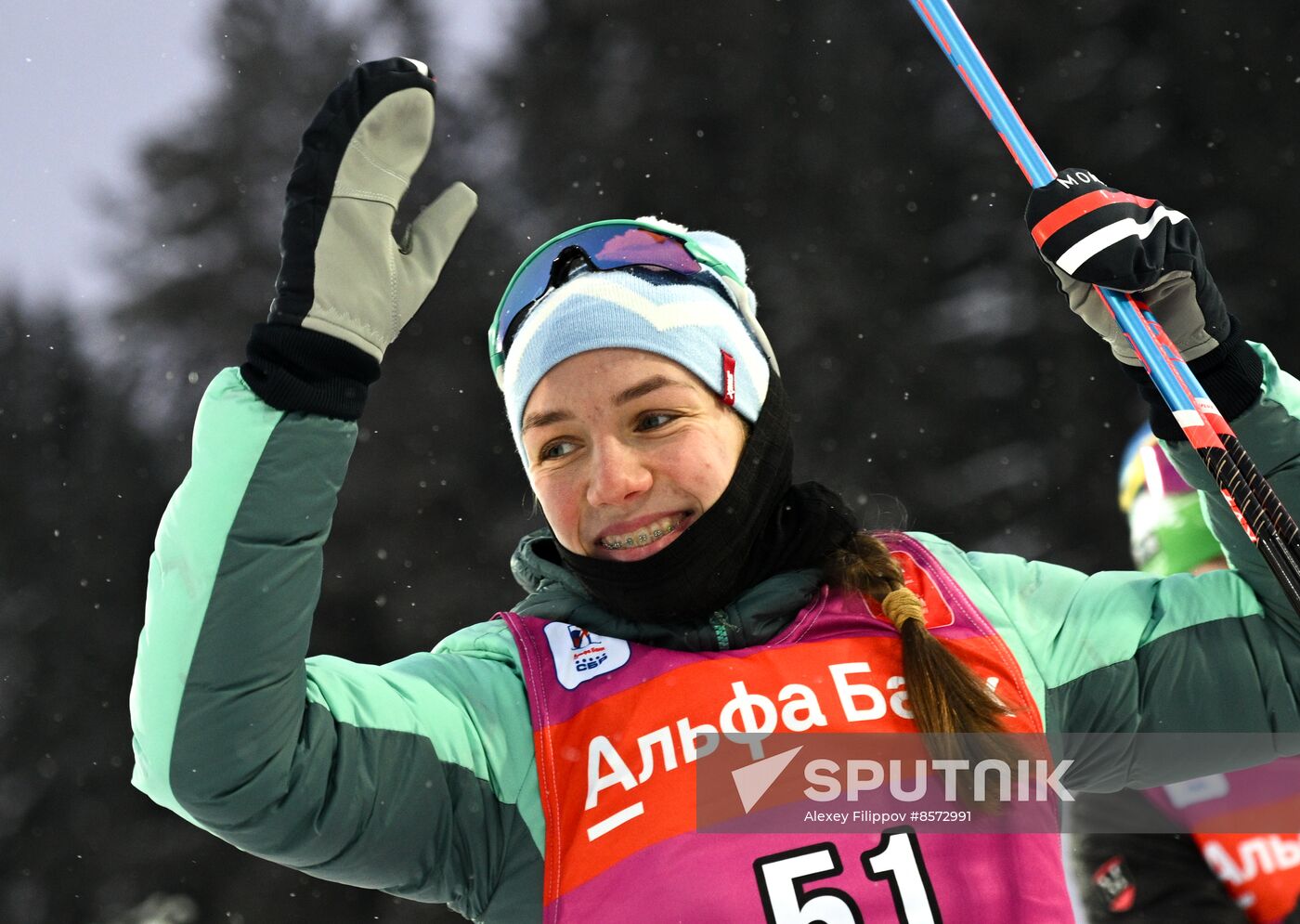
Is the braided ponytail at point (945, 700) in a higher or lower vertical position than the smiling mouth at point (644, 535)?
lower

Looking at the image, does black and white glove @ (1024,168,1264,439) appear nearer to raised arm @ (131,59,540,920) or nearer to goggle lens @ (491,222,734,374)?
goggle lens @ (491,222,734,374)

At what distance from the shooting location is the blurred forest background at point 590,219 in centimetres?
638

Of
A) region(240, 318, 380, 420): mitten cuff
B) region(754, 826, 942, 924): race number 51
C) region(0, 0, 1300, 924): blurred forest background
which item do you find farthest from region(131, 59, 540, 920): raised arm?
region(0, 0, 1300, 924): blurred forest background

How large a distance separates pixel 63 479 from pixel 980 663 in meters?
5.61

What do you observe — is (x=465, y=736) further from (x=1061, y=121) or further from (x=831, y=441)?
(x=1061, y=121)

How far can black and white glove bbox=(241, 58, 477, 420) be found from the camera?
1.77 m

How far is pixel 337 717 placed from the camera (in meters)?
1.90

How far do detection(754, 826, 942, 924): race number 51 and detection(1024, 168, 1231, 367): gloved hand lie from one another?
896 millimetres

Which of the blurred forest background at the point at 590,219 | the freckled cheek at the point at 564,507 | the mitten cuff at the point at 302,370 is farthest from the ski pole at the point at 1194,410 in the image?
the blurred forest background at the point at 590,219

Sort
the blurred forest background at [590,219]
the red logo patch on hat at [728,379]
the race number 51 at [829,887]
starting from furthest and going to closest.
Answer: the blurred forest background at [590,219] → the red logo patch on hat at [728,379] → the race number 51 at [829,887]

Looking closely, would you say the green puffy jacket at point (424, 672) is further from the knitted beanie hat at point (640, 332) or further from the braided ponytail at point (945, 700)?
the knitted beanie hat at point (640, 332)

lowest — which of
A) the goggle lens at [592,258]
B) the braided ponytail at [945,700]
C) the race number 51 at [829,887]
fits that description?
the race number 51 at [829,887]

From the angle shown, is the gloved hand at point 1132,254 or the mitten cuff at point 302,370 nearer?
the mitten cuff at point 302,370

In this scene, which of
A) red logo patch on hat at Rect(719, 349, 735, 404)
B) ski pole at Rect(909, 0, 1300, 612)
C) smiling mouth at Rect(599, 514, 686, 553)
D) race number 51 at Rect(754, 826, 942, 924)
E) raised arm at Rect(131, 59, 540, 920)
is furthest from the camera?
red logo patch on hat at Rect(719, 349, 735, 404)
